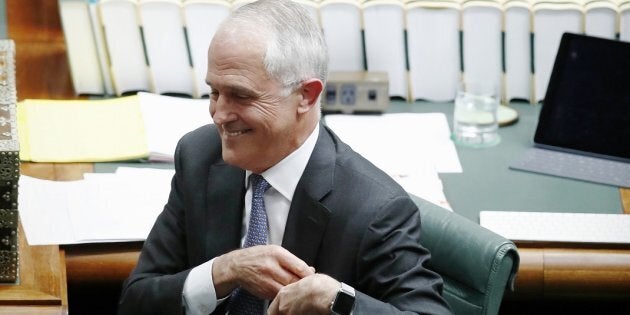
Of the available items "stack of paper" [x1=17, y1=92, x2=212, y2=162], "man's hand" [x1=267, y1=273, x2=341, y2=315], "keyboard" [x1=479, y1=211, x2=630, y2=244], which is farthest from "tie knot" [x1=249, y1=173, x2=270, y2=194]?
"stack of paper" [x1=17, y1=92, x2=212, y2=162]

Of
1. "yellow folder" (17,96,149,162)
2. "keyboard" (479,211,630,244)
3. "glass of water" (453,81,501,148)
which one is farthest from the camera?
"glass of water" (453,81,501,148)

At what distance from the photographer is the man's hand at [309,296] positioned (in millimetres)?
1852

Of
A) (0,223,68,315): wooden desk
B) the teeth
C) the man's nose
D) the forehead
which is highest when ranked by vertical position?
the forehead

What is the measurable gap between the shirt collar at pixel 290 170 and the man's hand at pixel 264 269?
6.1 inches

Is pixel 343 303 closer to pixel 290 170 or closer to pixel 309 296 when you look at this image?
pixel 309 296

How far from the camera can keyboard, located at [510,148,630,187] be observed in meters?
2.87

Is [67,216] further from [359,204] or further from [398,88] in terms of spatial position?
[398,88]

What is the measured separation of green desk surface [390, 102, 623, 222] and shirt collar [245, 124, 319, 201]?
72cm

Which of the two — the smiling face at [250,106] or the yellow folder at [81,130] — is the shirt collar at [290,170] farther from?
the yellow folder at [81,130]

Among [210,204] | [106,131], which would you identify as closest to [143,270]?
[210,204]

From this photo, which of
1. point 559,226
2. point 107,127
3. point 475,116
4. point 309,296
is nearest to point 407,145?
point 475,116

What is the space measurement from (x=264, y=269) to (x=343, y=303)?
0.48 feet

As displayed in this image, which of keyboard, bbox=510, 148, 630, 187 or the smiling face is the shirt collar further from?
keyboard, bbox=510, 148, 630, 187

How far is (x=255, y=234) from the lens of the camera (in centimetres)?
204
